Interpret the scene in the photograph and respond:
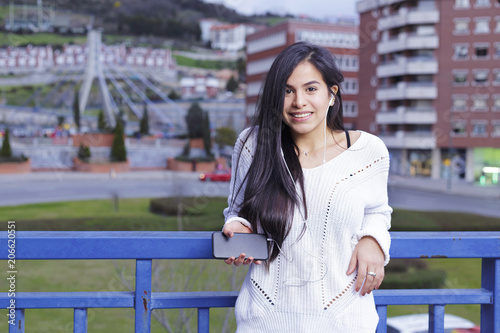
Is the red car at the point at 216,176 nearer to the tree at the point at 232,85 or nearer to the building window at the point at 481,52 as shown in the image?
the tree at the point at 232,85

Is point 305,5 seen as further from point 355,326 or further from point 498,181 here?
point 355,326

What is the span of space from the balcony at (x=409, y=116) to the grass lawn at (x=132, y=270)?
8.90ft

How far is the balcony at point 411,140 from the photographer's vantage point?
48.9 feet

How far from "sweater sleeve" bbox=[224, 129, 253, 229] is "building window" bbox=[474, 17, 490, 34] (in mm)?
15278

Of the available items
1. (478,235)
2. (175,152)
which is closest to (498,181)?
(175,152)

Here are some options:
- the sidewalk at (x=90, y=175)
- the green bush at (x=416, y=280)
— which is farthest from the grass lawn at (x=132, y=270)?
the sidewalk at (x=90, y=175)

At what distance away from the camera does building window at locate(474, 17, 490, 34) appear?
14.9 m

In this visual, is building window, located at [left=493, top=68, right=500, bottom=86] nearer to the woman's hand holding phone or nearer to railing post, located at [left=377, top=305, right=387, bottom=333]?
railing post, located at [left=377, top=305, right=387, bottom=333]

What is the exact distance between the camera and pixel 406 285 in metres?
6.46

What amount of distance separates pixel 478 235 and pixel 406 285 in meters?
5.78

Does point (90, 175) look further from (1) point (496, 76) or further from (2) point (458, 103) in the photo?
(1) point (496, 76)

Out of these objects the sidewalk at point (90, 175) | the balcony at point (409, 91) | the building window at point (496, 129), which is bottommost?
the sidewalk at point (90, 175)

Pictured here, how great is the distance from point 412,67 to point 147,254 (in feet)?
48.8

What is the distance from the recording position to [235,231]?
0.79 meters
